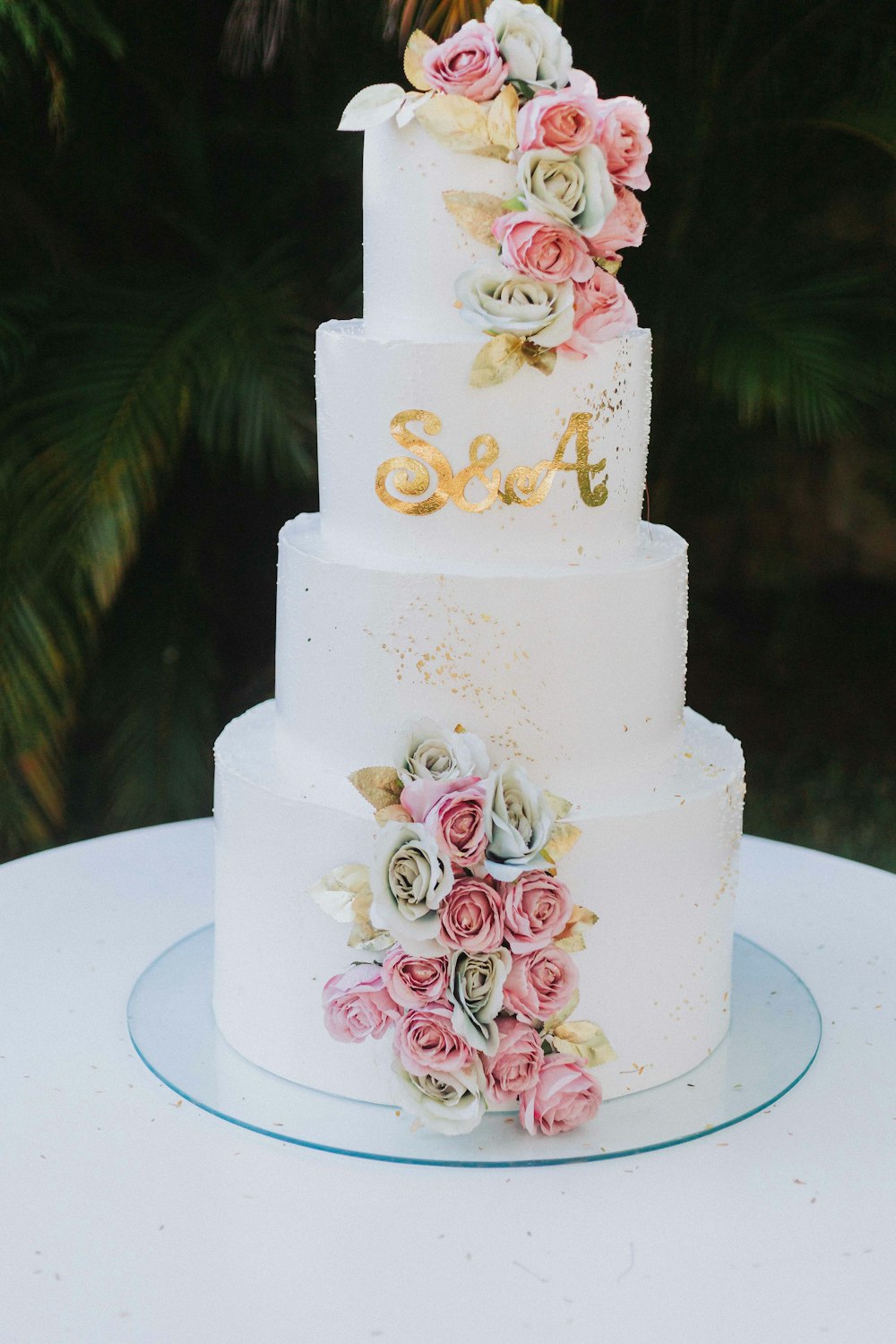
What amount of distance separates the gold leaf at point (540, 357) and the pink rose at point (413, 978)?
856 mm

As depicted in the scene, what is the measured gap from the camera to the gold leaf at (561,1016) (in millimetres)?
2129

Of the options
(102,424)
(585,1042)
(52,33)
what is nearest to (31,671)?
(102,424)

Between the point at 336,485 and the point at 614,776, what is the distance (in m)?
0.63

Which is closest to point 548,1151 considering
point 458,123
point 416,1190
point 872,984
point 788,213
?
point 416,1190

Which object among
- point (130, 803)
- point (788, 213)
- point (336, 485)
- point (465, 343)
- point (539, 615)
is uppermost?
point (788, 213)

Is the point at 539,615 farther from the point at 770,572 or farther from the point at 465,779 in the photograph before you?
the point at 770,572

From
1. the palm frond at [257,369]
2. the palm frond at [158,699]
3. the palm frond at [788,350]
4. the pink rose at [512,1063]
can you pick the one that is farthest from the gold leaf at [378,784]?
the palm frond at [158,699]

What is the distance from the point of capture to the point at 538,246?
2.07 metres

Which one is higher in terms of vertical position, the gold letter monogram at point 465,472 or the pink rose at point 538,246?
the pink rose at point 538,246

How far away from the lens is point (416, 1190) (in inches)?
79.3

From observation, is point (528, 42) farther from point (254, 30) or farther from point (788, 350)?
point (788, 350)

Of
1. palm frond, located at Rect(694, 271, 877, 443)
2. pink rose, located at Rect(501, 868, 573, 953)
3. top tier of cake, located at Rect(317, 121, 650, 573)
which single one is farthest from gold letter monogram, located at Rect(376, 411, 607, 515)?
palm frond, located at Rect(694, 271, 877, 443)

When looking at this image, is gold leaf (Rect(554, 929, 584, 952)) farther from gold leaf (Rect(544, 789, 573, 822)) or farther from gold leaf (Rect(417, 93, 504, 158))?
gold leaf (Rect(417, 93, 504, 158))

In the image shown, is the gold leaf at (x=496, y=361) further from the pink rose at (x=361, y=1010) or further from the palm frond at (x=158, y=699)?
the palm frond at (x=158, y=699)
